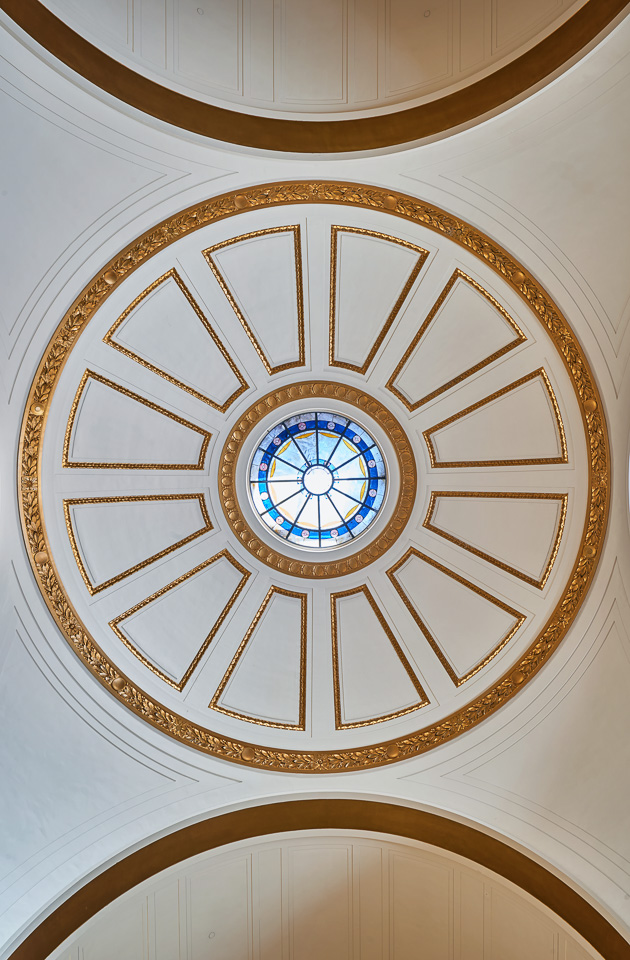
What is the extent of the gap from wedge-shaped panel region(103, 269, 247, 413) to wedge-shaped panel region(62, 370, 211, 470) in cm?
37

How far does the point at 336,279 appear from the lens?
7457 mm

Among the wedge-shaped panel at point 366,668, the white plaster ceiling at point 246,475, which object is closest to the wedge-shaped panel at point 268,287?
the white plaster ceiling at point 246,475

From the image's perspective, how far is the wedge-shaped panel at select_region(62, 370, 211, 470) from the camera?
726cm

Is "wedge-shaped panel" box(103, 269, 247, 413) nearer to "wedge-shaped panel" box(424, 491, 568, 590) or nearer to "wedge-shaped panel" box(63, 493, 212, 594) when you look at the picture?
"wedge-shaped panel" box(63, 493, 212, 594)

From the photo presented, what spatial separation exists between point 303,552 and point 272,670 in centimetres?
133

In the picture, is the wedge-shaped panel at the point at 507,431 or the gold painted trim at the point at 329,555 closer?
the wedge-shaped panel at the point at 507,431

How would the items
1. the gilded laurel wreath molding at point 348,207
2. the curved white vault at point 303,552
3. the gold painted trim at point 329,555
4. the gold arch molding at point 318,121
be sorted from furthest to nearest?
the gold painted trim at point 329,555
the gilded laurel wreath molding at point 348,207
the curved white vault at point 303,552
the gold arch molding at point 318,121

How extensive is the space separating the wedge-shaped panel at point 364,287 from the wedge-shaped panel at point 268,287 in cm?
36

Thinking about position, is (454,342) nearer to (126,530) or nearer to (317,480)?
(317,480)

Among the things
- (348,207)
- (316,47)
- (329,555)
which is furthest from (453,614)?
(316,47)

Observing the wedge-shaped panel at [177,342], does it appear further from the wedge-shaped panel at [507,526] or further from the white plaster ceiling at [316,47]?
the wedge-shaped panel at [507,526]

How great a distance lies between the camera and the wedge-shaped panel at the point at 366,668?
8.01m

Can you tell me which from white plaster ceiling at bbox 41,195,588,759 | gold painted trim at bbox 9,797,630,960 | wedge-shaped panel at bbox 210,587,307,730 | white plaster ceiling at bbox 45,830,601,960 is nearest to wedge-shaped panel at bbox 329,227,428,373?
white plaster ceiling at bbox 41,195,588,759

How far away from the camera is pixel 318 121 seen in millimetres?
6316
